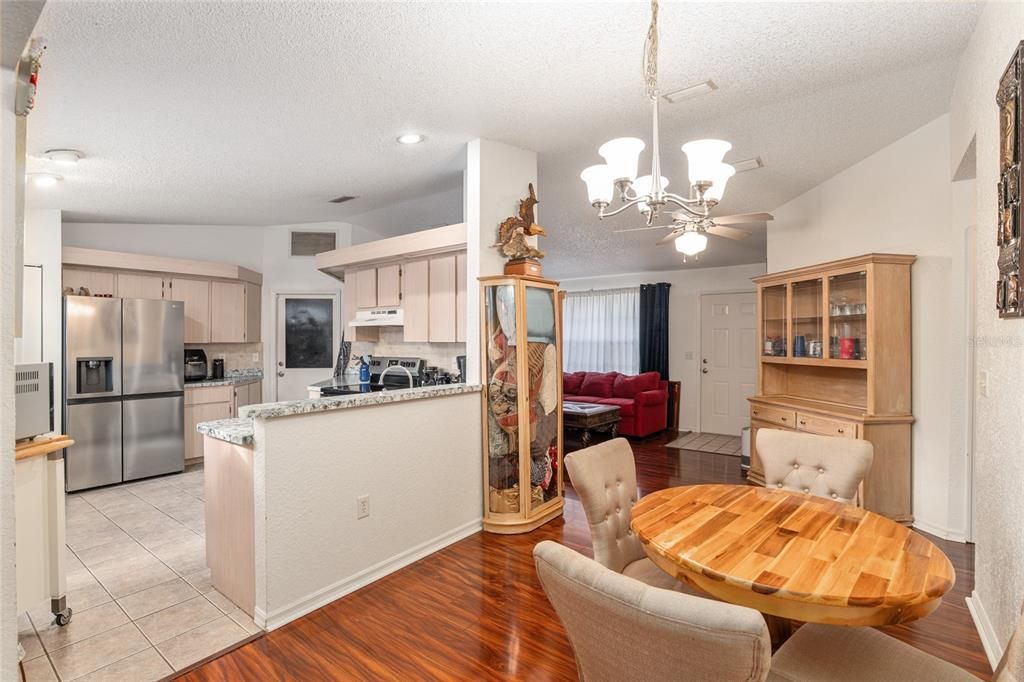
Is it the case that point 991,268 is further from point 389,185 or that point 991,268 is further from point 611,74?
point 389,185

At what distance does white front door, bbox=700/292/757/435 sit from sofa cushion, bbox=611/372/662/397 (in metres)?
0.78

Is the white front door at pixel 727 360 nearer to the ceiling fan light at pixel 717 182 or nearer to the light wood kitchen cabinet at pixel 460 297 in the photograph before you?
the light wood kitchen cabinet at pixel 460 297

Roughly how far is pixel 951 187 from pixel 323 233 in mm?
5587

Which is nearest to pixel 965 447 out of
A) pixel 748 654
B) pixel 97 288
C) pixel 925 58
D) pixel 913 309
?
pixel 913 309

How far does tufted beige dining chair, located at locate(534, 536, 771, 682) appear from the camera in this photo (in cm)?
89

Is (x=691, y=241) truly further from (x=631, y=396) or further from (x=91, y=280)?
(x=91, y=280)

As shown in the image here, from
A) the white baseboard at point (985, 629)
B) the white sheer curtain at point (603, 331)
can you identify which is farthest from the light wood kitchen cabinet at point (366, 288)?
the white baseboard at point (985, 629)

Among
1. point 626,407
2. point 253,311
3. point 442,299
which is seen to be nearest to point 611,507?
point 442,299

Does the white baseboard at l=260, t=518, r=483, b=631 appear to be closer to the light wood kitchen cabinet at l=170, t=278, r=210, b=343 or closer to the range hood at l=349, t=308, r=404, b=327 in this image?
the range hood at l=349, t=308, r=404, b=327

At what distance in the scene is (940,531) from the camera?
3.29m

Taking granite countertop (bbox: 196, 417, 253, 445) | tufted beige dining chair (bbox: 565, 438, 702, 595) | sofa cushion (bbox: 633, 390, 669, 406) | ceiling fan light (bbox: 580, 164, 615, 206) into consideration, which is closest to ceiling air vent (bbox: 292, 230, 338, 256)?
granite countertop (bbox: 196, 417, 253, 445)

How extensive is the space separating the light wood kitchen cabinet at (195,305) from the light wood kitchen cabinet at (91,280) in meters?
0.51

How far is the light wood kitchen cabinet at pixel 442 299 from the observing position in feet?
13.1

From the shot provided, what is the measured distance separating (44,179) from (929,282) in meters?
6.37
